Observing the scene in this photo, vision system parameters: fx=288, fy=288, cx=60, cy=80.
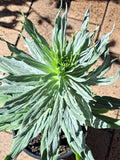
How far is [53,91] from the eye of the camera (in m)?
1.89

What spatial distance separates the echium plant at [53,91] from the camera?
1.82 meters

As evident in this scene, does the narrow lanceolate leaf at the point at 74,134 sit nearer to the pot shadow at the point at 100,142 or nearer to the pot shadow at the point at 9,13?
the pot shadow at the point at 100,142

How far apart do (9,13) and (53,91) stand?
173 cm

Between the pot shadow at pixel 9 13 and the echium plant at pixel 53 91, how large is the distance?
1.31 metres

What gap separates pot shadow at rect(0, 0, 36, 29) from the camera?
3246 millimetres

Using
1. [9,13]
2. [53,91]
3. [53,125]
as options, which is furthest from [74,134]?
[9,13]

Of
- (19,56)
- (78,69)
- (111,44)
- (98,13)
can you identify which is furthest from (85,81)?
(98,13)

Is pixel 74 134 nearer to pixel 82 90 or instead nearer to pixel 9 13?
pixel 82 90

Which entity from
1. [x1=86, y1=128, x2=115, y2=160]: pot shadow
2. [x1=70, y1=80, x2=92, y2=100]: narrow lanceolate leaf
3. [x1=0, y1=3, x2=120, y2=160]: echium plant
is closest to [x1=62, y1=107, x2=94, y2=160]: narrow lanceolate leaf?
[x1=0, y1=3, x2=120, y2=160]: echium plant

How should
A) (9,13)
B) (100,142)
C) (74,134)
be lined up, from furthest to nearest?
(9,13), (100,142), (74,134)

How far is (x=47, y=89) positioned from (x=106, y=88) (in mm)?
1235

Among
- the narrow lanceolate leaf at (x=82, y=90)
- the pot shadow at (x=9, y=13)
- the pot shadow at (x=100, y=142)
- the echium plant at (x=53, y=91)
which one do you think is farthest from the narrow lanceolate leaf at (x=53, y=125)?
the pot shadow at (x=9, y=13)

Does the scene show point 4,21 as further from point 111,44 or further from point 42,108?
point 42,108

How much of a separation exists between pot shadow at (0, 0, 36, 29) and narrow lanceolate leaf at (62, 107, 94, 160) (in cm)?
165
